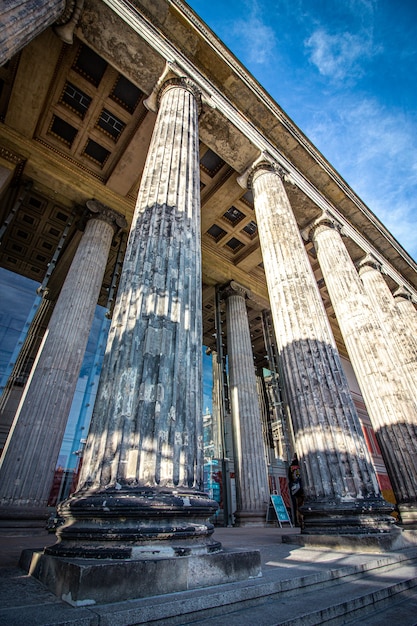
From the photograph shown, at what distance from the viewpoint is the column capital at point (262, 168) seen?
8680 mm

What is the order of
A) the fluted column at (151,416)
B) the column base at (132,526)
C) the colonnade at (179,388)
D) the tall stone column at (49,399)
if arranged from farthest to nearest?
the tall stone column at (49,399), the colonnade at (179,388), the fluted column at (151,416), the column base at (132,526)

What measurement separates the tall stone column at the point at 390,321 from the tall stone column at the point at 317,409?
4820 millimetres

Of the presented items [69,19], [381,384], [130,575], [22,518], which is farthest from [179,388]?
[69,19]

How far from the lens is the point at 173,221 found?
4.10 meters

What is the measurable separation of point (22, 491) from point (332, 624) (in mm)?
6349

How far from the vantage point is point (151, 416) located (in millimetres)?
2688

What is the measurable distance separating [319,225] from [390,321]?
4.11 metres

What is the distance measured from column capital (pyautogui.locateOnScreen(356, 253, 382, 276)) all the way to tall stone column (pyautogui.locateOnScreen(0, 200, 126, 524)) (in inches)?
377

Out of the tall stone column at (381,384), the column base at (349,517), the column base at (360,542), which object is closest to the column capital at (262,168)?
the tall stone column at (381,384)

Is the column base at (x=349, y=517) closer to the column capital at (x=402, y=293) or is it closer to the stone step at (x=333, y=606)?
the stone step at (x=333, y=606)

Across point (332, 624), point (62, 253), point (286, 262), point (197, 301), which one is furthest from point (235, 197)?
point (332, 624)

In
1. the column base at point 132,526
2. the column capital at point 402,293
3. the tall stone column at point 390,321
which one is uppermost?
the column capital at point 402,293

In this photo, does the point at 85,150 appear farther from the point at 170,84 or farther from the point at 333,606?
the point at 333,606

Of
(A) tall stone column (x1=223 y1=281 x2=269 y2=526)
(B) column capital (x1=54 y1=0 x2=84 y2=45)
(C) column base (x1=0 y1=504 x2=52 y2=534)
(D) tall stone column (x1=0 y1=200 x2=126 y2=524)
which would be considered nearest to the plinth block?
(C) column base (x1=0 y1=504 x2=52 y2=534)
